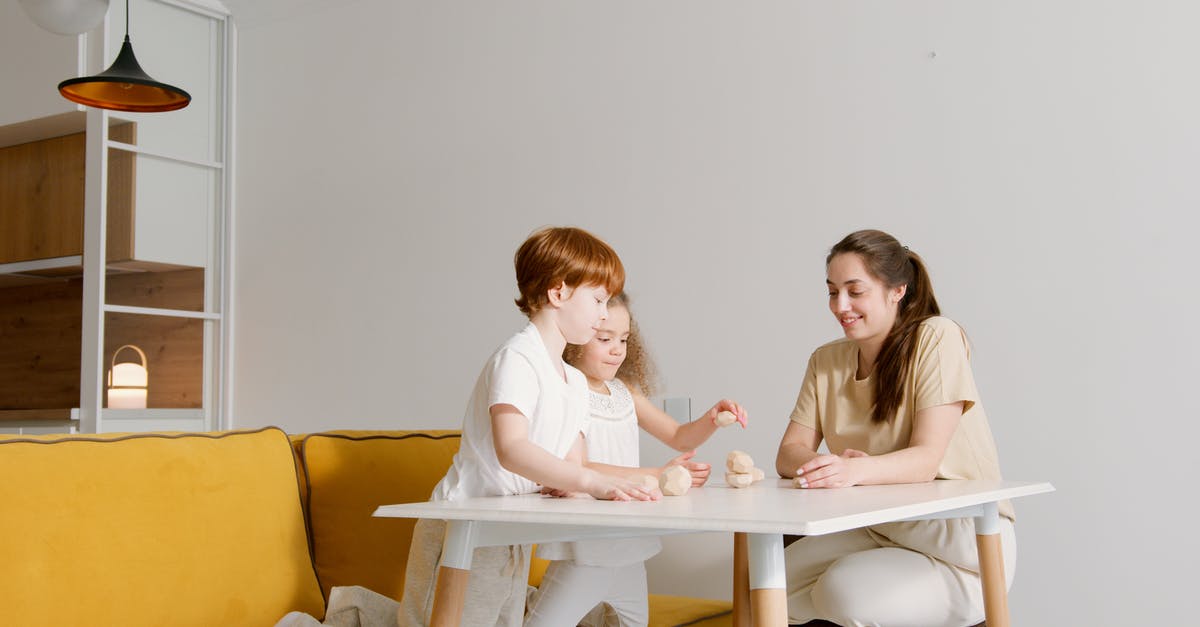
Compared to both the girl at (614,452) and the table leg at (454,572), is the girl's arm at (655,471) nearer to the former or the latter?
the girl at (614,452)

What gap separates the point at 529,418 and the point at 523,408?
0.13ft

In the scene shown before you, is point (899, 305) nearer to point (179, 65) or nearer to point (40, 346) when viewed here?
point (179, 65)

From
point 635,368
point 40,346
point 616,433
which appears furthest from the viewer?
point 40,346

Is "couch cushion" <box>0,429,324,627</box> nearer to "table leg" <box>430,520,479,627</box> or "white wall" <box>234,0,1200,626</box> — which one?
"table leg" <box>430,520,479,627</box>

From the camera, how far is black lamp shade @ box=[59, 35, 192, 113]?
303 centimetres

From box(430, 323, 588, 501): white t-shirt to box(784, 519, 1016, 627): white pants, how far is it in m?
0.58

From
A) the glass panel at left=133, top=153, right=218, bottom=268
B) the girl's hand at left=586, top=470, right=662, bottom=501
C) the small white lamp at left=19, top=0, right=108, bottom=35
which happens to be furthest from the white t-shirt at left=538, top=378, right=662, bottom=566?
the glass panel at left=133, top=153, right=218, bottom=268

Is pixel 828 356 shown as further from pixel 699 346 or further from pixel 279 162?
pixel 279 162

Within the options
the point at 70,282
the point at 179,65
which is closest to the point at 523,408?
the point at 179,65

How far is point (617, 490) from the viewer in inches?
62.7

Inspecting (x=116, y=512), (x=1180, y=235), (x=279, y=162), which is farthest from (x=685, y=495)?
(x=279, y=162)

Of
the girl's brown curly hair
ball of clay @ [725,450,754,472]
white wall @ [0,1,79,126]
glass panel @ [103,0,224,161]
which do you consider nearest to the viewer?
ball of clay @ [725,450,754,472]

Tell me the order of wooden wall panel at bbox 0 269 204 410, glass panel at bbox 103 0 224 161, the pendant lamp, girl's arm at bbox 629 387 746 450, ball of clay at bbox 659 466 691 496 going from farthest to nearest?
wooden wall panel at bbox 0 269 204 410 < glass panel at bbox 103 0 224 161 < the pendant lamp < girl's arm at bbox 629 387 746 450 < ball of clay at bbox 659 466 691 496

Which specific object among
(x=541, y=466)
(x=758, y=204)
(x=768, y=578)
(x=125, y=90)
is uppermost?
(x=125, y=90)
